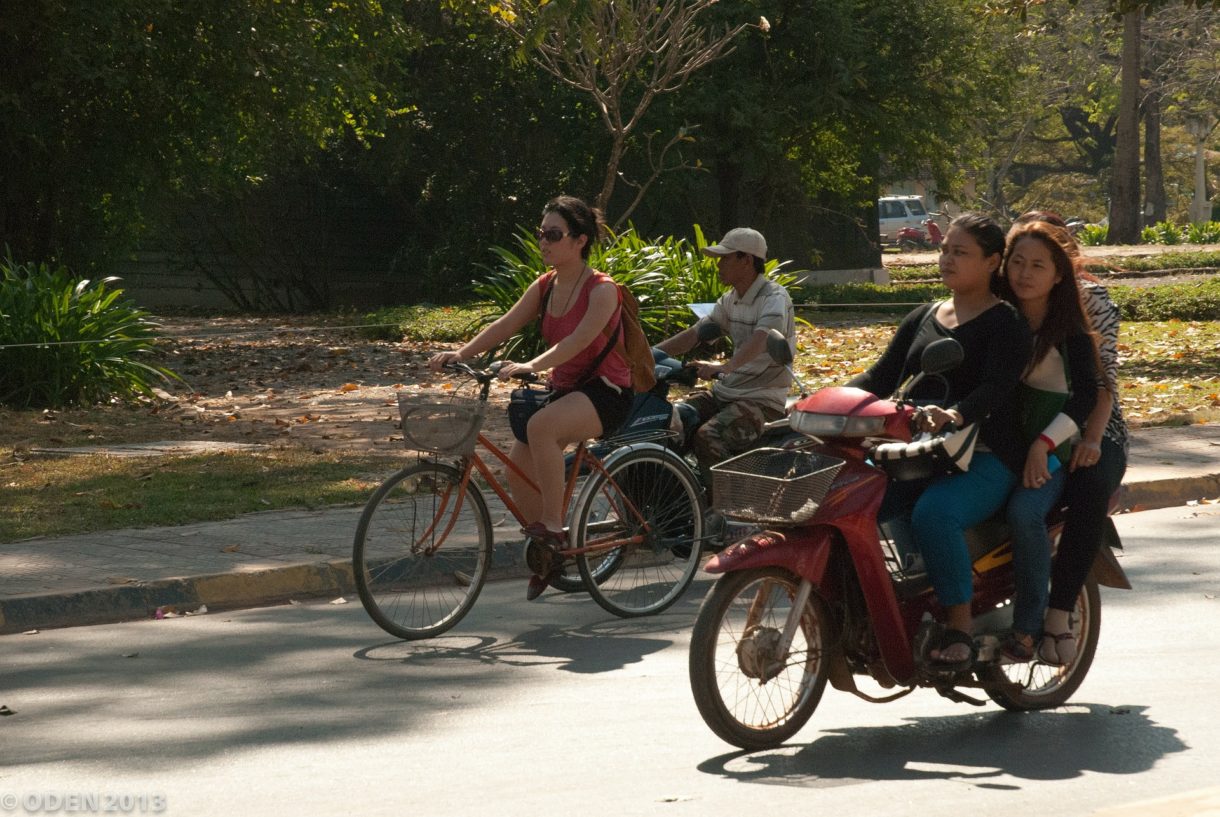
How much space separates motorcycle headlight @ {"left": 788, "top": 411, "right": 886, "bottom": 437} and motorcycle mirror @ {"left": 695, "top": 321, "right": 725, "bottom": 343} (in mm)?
2997

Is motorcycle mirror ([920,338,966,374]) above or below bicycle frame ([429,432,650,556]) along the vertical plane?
above

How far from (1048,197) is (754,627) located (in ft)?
287

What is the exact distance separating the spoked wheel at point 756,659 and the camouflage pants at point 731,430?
10.8ft

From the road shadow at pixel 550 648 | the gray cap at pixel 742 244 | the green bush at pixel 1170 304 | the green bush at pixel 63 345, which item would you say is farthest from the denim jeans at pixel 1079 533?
the green bush at pixel 1170 304

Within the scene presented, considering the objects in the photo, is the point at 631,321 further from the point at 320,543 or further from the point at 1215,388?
the point at 1215,388

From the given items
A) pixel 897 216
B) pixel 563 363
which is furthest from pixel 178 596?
pixel 897 216

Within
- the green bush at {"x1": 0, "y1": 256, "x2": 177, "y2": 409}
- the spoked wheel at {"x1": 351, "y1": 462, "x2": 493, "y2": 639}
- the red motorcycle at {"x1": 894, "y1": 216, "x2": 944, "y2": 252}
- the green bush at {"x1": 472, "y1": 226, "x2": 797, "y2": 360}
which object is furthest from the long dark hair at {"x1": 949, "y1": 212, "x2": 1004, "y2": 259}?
the red motorcycle at {"x1": 894, "y1": 216, "x2": 944, "y2": 252}

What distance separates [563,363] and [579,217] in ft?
2.25

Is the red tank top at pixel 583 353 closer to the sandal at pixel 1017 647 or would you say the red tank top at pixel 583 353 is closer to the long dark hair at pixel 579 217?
the long dark hair at pixel 579 217

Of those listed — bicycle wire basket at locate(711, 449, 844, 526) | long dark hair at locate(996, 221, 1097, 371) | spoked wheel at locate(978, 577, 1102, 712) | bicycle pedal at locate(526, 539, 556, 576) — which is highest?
long dark hair at locate(996, 221, 1097, 371)

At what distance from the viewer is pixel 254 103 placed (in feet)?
67.7

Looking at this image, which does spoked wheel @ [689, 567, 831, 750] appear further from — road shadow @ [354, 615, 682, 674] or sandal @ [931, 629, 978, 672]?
road shadow @ [354, 615, 682, 674]

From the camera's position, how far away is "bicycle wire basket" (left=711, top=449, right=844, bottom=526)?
5.46 m

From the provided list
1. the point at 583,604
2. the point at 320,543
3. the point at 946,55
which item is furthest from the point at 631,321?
the point at 946,55
